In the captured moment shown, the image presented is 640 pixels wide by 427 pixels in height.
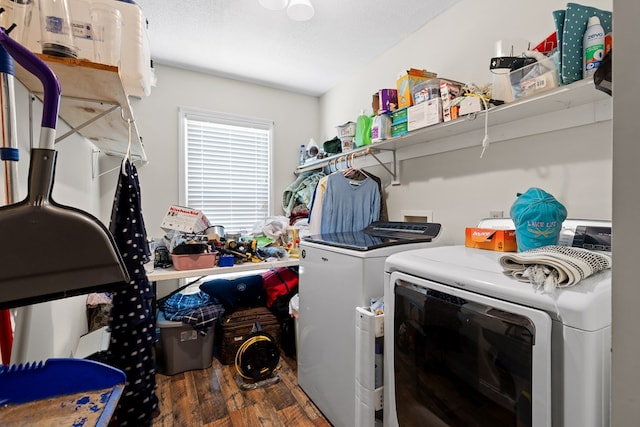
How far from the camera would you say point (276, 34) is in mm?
2127

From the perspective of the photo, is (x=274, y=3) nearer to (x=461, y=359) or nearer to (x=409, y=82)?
(x=409, y=82)

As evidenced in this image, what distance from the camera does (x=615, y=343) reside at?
0.37m

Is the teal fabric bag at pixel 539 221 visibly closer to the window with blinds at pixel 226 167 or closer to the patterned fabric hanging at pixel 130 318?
the patterned fabric hanging at pixel 130 318

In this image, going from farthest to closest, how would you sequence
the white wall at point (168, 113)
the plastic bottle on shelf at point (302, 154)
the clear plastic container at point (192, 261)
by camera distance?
the plastic bottle on shelf at point (302, 154) < the white wall at point (168, 113) < the clear plastic container at point (192, 261)

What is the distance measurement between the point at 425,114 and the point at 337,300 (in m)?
1.11

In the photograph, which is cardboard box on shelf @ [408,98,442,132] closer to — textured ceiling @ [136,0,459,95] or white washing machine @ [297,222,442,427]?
white washing machine @ [297,222,442,427]

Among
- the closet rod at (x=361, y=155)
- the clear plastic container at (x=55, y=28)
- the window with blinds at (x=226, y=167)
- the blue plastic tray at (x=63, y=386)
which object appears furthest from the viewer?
the window with blinds at (x=226, y=167)

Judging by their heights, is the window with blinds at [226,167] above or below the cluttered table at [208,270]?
above

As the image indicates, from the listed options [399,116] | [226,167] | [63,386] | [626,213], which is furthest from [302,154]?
[626,213]

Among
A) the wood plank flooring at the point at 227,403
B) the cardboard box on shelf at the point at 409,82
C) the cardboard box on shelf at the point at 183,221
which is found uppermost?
the cardboard box on shelf at the point at 409,82

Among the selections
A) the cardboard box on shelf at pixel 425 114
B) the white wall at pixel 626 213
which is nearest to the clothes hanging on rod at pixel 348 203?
the cardboard box on shelf at pixel 425 114

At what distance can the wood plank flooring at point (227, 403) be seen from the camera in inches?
64.3

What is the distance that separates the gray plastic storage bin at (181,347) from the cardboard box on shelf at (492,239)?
1.89m

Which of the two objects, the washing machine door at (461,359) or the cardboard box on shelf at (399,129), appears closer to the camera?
the washing machine door at (461,359)
